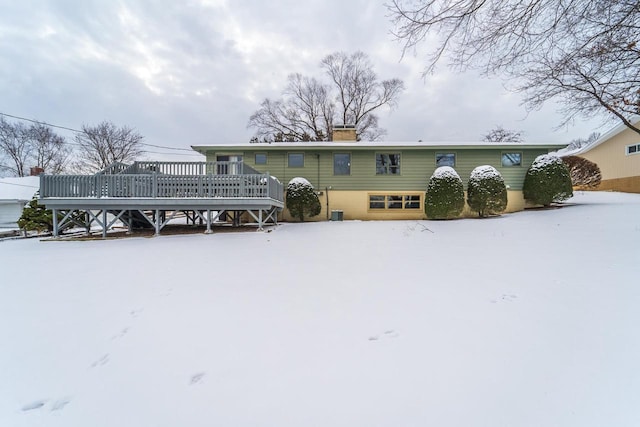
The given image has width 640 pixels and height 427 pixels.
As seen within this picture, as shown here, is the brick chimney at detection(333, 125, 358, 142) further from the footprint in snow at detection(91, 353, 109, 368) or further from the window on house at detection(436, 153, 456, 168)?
the footprint in snow at detection(91, 353, 109, 368)

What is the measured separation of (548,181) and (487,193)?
10.6 ft

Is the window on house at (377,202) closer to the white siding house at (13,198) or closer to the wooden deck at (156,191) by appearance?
the wooden deck at (156,191)

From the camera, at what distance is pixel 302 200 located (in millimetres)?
12867

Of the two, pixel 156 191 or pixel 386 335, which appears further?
pixel 156 191

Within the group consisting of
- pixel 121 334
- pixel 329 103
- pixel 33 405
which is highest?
pixel 329 103

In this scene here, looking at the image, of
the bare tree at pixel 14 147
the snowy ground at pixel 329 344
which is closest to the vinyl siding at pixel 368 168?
the snowy ground at pixel 329 344

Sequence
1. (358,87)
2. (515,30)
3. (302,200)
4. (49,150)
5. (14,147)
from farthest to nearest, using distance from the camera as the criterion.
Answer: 1. (49,150)
2. (14,147)
3. (358,87)
4. (302,200)
5. (515,30)

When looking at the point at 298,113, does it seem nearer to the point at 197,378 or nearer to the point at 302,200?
→ the point at 302,200

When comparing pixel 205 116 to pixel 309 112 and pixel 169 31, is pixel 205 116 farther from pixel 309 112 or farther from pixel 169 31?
pixel 169 31

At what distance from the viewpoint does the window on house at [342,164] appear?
14.3m

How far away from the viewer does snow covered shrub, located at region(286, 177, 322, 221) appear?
12.9 meters

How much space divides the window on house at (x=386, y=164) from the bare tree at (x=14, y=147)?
3533 cm

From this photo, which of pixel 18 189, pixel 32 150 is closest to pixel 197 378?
pixel 18 189

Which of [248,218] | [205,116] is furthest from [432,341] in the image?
[205,116]
